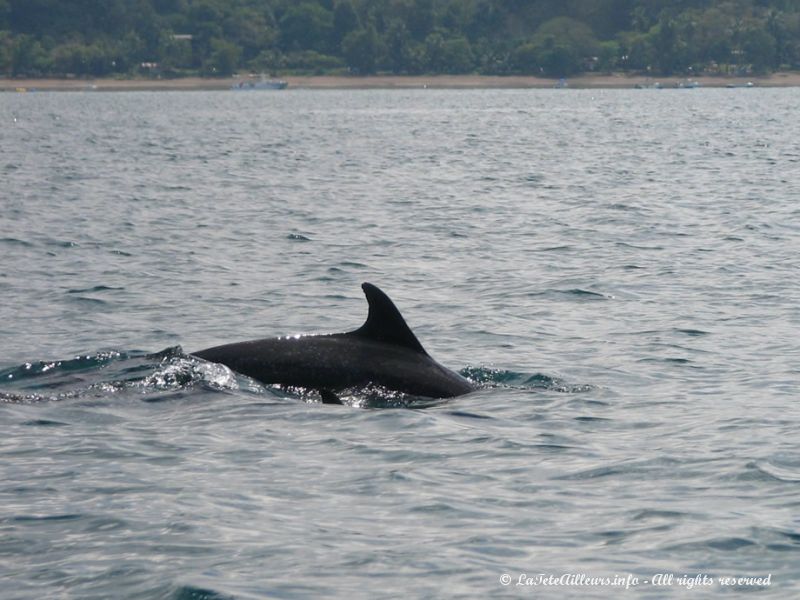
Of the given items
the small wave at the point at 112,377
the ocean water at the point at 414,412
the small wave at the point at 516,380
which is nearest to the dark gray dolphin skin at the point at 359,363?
the ocean water at the point at 414,412

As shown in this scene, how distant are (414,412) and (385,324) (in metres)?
0.79

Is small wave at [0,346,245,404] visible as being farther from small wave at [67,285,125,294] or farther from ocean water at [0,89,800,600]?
small wave at [67,285,125,294]

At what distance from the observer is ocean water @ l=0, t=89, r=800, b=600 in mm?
8750

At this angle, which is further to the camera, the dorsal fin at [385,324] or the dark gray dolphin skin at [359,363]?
the dark gray dolphin skin at [359,363]

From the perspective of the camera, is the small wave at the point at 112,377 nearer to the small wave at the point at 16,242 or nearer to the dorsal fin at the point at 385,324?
the dorsal fin at the point at 385,324

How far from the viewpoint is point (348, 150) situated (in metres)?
65.4

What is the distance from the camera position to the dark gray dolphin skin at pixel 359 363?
12.5 m

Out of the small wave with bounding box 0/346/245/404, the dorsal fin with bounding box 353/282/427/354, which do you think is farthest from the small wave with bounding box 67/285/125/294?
the dorsal fin with bounding box 353/282/427/354

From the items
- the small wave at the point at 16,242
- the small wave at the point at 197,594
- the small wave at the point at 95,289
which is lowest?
the small wave at the point at 16,242

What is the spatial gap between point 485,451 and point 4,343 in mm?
6880

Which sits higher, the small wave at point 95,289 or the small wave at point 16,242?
the small wave at point 95,289

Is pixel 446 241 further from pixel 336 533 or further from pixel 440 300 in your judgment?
pixel 336 533

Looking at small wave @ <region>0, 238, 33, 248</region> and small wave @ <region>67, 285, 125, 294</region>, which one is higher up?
small wave @ <region>67, 285, 125, 294</region>

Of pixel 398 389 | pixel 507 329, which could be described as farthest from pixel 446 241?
pixel 398 389
